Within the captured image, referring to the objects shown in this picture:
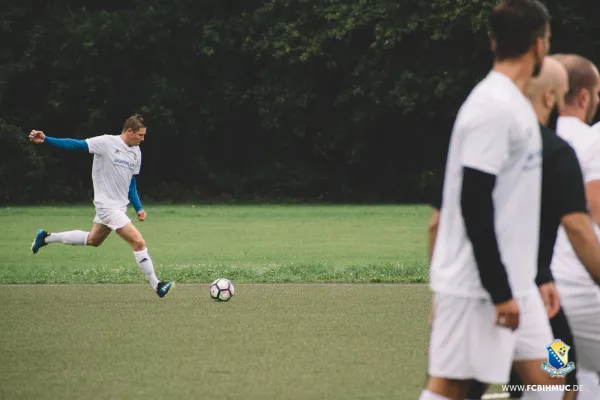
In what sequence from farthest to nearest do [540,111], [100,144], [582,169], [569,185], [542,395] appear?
1. [100,144]
2. [582,169]
3. [540,111]
4. [569,185]
5. [542,395]

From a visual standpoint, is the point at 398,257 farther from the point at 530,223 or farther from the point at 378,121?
the point at 378,121

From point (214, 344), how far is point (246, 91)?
3804 cm

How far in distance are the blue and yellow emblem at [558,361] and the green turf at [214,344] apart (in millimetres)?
1994

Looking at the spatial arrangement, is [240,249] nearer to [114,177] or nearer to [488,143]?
[114,177]

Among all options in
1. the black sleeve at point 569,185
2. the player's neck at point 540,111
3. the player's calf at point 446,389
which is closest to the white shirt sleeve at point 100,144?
the player's neck at point 540,111

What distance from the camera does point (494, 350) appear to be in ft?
14.3

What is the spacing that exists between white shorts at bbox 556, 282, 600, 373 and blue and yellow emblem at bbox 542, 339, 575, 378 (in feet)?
1.18

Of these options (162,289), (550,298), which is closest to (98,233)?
(162,289)

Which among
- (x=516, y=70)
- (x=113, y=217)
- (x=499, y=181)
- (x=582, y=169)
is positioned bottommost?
(x=113, y=217)

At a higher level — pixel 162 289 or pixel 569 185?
pixel 569 185

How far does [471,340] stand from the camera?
4359 mm

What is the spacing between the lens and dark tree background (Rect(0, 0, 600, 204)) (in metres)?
43.5

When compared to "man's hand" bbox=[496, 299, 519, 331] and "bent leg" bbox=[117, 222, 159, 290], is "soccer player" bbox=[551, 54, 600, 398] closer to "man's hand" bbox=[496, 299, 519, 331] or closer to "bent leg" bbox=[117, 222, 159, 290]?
"man's hand" bbox=[496, 299, 519, 331]

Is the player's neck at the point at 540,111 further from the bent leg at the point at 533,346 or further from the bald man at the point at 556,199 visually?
the bent leg at the point at 533,346
